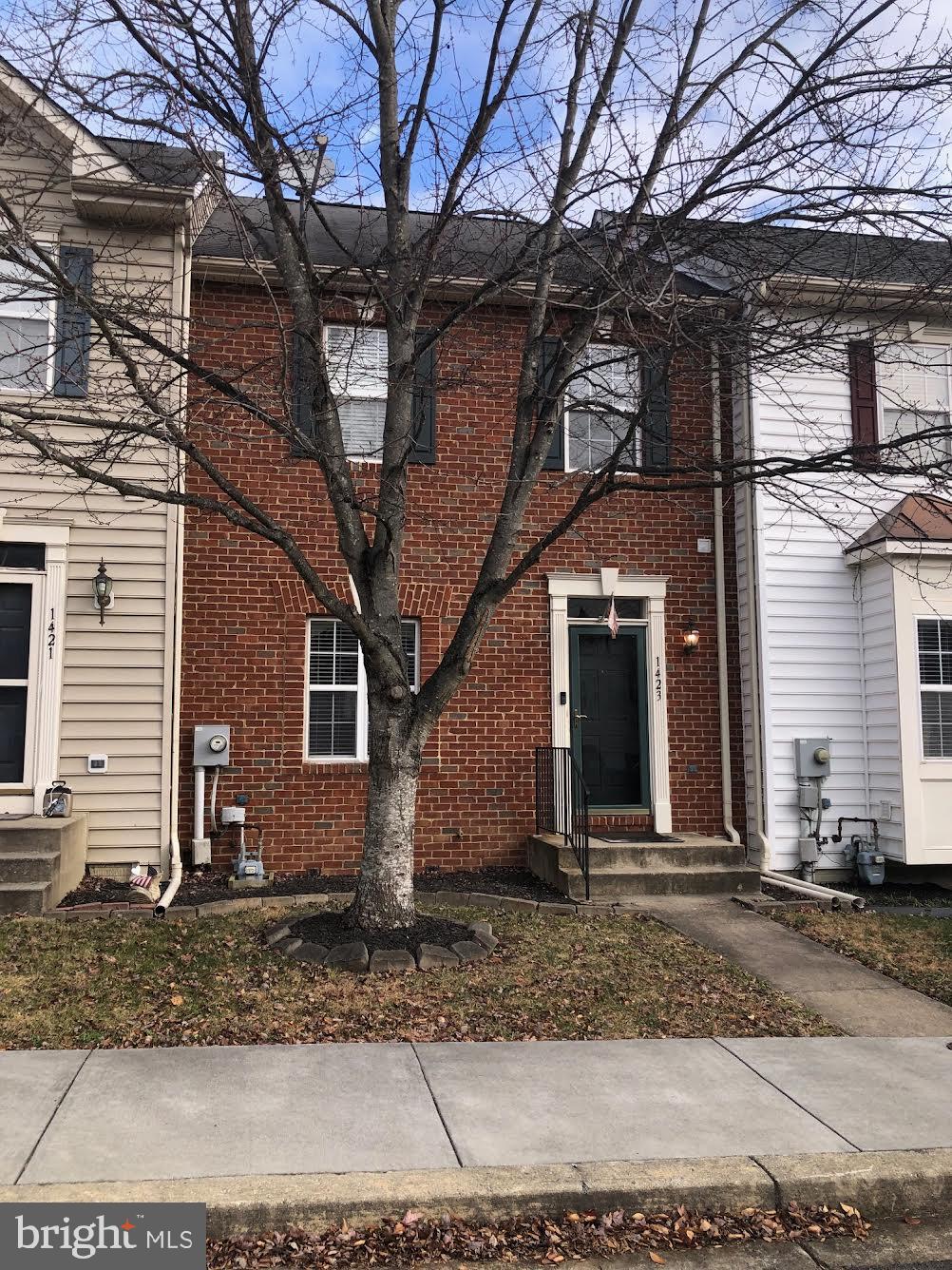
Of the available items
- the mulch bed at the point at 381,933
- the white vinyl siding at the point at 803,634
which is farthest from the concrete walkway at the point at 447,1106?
the white vinyl siding at the point at 803,634

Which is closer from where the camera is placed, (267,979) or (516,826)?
(267,979)

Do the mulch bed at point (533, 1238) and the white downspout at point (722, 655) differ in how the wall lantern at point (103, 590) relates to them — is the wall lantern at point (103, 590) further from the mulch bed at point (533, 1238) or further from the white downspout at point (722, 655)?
the mulch bed at point (533, 1238)

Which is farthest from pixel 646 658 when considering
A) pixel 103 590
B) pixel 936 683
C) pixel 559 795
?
pixel 103 590

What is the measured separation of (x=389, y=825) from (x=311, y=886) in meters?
2.32

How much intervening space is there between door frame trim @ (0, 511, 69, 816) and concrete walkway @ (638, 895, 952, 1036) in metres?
5.27

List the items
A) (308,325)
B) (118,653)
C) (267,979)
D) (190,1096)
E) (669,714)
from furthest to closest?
(669,714) < (118,653) < (308,325) < (267,979) < (190,1096)

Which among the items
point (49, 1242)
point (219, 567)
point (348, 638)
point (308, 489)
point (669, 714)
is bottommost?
point (49, 1242)

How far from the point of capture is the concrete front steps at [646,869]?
28.8 feet

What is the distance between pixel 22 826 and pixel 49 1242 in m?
5.02

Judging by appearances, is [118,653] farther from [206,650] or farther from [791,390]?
[791,390]

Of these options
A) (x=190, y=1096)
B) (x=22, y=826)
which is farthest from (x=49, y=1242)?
(x=22, y=826)

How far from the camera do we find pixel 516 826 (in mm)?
9883

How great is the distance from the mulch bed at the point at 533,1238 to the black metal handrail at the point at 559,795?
16.8 feet

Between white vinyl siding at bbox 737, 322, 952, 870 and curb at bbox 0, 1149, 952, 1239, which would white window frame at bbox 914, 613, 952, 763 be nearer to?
white vinyl siding at bbox 737, 322, 952, 870
